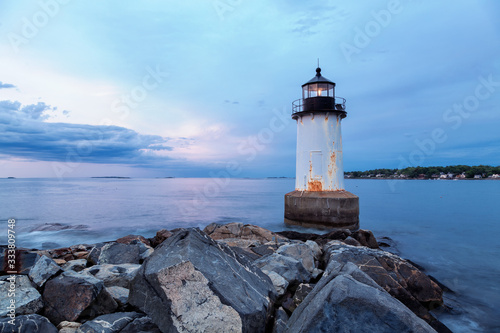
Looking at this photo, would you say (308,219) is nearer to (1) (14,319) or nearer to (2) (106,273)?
(2) (106,273)

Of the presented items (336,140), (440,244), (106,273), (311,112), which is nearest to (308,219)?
(336,140)

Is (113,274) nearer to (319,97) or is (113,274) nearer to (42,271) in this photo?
(42,271)

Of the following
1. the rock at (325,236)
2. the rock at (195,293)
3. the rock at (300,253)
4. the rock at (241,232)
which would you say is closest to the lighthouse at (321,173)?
the rock at (325,236)

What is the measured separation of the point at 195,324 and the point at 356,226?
11320mm

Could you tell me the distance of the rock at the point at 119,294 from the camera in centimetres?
371

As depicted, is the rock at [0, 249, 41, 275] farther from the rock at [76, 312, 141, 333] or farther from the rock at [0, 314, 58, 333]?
the rock at [76, 312, 141, 333]

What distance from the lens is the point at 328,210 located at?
41.0ft

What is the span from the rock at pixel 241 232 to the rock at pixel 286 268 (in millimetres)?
3973

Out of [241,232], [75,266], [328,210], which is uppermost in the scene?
[328,210]

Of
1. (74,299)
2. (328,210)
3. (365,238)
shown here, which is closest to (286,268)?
(74,299)

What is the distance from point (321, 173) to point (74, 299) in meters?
10.9

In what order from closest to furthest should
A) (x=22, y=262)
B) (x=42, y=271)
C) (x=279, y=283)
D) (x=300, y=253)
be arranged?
(x=42, y=271) → (x=22, y=262) → (x=279, y=283) → (x=300, y=253)

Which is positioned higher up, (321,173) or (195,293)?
(321,173)

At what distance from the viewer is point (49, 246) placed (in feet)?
40.2
